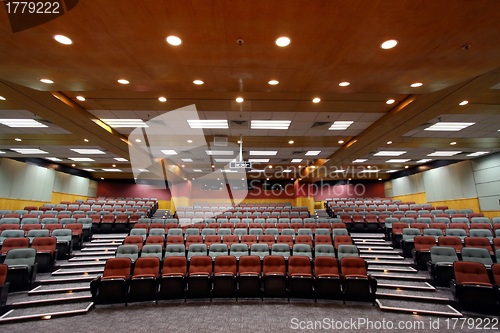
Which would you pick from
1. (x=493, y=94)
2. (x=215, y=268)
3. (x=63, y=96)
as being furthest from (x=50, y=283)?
(x=493, y=94)

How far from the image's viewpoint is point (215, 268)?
537 cm

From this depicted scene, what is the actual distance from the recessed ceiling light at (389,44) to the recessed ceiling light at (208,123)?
4818 millimetres

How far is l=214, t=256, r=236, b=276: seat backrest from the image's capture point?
533 centimetres

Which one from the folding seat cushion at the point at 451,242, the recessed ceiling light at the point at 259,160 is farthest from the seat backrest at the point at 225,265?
the recessed ceiling light at the point at 259,160

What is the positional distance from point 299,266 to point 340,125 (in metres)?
4.68

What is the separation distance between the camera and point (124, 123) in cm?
770

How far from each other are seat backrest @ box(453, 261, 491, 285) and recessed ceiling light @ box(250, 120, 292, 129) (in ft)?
17.2

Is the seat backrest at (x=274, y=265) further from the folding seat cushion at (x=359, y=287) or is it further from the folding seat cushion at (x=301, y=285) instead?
the folding seat cushion at (x=359, y=287)

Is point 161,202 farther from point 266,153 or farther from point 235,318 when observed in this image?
point 235,318

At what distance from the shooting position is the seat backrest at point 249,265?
17.6 feet

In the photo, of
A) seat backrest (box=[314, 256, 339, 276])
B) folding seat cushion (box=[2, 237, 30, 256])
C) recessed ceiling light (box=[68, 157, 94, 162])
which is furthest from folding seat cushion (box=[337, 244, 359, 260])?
recessed ceiling light (box=[68, 157, 94, 162])
